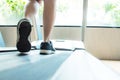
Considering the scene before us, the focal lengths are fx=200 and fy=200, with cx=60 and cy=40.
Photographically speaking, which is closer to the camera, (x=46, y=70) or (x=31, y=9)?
(x=46, y=70)

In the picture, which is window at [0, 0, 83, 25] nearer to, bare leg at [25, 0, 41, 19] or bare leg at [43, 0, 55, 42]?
bare leg at [25, 0, 41, 19]

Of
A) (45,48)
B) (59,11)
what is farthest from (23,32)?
(59,11)

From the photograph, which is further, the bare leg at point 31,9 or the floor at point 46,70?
the bare leg at point 31,9

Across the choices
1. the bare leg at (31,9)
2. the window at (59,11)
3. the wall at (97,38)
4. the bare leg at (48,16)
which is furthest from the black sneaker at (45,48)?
the window at (59,11)

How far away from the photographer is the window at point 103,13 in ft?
10.8

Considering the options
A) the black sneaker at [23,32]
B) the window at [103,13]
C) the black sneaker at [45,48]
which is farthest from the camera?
the window at [103,13]

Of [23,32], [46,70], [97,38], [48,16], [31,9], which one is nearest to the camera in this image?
[46,70]

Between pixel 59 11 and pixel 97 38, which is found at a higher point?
pixel 59 11

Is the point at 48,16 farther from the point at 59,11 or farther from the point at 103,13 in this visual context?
the point at 103,13

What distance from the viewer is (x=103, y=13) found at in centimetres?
337

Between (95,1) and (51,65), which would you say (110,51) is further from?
(51,65)

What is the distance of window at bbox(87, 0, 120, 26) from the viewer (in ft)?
10.8

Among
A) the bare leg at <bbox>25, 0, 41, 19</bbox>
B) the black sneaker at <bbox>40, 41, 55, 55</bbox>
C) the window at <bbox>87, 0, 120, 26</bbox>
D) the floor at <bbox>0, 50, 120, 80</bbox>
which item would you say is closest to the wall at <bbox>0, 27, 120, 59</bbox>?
the window at <bbox>87, 0, 120, 26</bbox>

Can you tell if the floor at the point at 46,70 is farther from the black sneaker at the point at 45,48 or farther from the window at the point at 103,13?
the window at the point at 103,13
